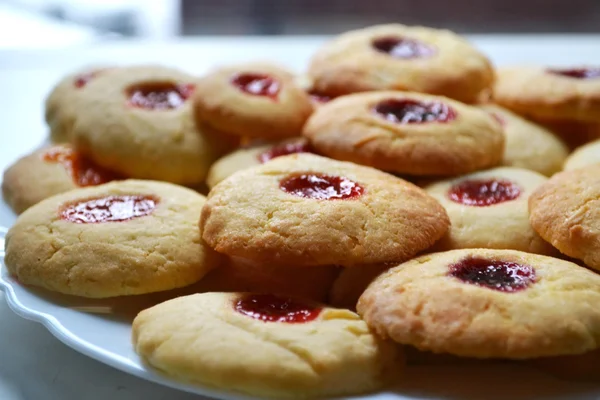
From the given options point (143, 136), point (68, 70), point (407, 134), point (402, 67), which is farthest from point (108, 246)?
point (68, 70)

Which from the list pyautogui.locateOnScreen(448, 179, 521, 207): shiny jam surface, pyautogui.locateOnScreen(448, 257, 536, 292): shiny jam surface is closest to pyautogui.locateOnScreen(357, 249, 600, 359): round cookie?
pyautogui.locateOnScreen(448, 257, 536, 292): shiny jam surface

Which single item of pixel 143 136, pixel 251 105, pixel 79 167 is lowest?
pixel 79 167

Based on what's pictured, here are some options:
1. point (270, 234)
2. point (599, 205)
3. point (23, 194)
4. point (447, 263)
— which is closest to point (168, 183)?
point (23, 194)

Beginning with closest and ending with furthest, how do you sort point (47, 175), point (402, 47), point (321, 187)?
point (321, 187) < point (47, 175) < point (402, 47)

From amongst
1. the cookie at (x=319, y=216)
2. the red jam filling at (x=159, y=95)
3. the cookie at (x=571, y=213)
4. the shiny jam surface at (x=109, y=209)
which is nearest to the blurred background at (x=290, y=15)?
the red jam filling at (x=159, y=95)

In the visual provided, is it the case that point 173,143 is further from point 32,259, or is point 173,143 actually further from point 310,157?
point 32,259

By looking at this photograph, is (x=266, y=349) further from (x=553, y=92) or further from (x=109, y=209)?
(x=553, y=92)
